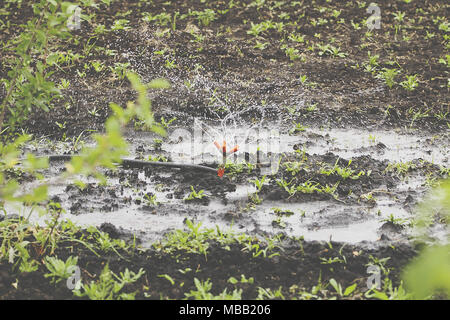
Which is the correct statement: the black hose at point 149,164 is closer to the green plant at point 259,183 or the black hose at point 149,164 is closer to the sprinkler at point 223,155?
the sprinkler at point 223,155

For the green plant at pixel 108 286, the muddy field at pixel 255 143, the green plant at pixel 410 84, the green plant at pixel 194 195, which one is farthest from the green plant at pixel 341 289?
the green plant at pixel 410 84

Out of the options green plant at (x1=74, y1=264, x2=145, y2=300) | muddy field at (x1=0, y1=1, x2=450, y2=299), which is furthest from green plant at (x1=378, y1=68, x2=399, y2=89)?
green plant at (x1=74, y1=264, x2=145, y2=300)

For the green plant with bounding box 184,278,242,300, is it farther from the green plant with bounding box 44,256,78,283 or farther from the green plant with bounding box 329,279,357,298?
the green plant with bounding box 44,256,78,283

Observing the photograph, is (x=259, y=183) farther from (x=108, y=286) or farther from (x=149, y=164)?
(x=108, y=286)

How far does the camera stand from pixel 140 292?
7.38ft

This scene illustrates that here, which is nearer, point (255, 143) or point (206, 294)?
point (206, 294)

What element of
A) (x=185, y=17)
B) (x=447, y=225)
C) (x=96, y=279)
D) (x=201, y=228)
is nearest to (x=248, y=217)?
(x=201, y=228)

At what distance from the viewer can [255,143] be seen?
3.78 m

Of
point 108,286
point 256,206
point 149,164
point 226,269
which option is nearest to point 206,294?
point 226,269

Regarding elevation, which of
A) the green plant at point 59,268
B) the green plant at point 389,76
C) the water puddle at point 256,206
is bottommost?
the green plant at point 59,268

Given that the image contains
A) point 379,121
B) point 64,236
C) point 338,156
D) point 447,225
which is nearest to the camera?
point 64,236

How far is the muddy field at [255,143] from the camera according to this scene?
A: 8.02ft
